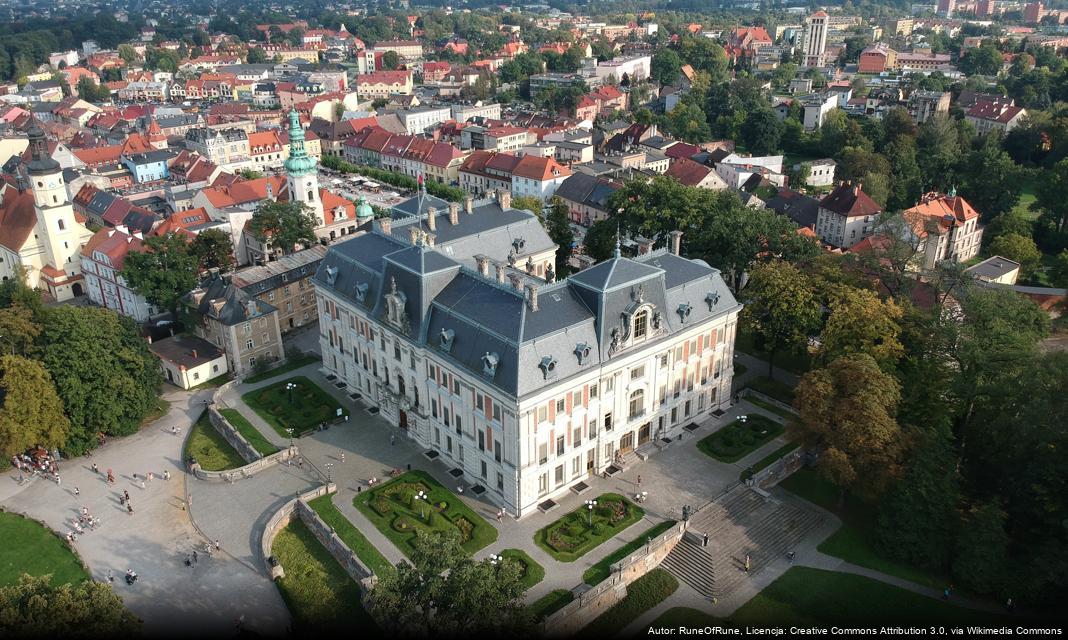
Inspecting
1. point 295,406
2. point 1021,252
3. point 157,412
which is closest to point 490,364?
point 295,406

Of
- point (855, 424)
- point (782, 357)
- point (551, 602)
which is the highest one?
point (855, 424)

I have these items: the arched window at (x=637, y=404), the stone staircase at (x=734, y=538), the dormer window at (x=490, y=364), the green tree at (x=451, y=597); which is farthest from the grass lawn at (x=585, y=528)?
the green tree at (x=451, y=597)

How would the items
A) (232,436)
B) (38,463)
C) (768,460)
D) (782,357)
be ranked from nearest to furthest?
(768,460)
(38,463)
(232,436)
(782,357)

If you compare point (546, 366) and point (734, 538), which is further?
point (734, 538)

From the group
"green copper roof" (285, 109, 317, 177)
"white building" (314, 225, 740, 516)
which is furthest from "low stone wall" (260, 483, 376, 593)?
"green copper roof" (285, 109, 317, 177)

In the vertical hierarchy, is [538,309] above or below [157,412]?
above

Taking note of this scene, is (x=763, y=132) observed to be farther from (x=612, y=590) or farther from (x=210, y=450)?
(x=612, y=590)

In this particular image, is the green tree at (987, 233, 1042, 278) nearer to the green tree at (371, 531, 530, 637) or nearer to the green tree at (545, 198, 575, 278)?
the green tree at (545, 198, 575, 278)

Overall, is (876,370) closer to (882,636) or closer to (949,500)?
(949,500)
